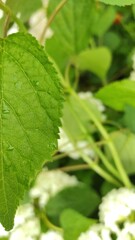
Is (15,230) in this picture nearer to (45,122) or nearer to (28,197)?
(28,197)

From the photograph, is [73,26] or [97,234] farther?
[73,26]

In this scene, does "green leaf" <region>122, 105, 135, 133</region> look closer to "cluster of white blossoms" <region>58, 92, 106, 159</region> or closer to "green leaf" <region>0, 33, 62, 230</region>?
"cluster of white blossoms" <region>58, 92, 106, 159</region>

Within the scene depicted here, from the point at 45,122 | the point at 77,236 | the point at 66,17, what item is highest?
the point at 66,17

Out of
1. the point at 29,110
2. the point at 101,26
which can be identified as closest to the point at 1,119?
the point at 29,110

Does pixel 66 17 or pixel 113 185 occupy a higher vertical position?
pixel 66 17

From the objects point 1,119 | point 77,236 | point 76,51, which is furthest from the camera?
point 76,51

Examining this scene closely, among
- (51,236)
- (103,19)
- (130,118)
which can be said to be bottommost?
(51,236)

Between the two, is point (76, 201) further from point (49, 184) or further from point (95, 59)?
point (95, 59)

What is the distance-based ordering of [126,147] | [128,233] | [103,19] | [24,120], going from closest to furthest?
[24,120] → [128,233] → [126,147] → [103,19]

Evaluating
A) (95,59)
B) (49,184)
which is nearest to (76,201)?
(49,184)
